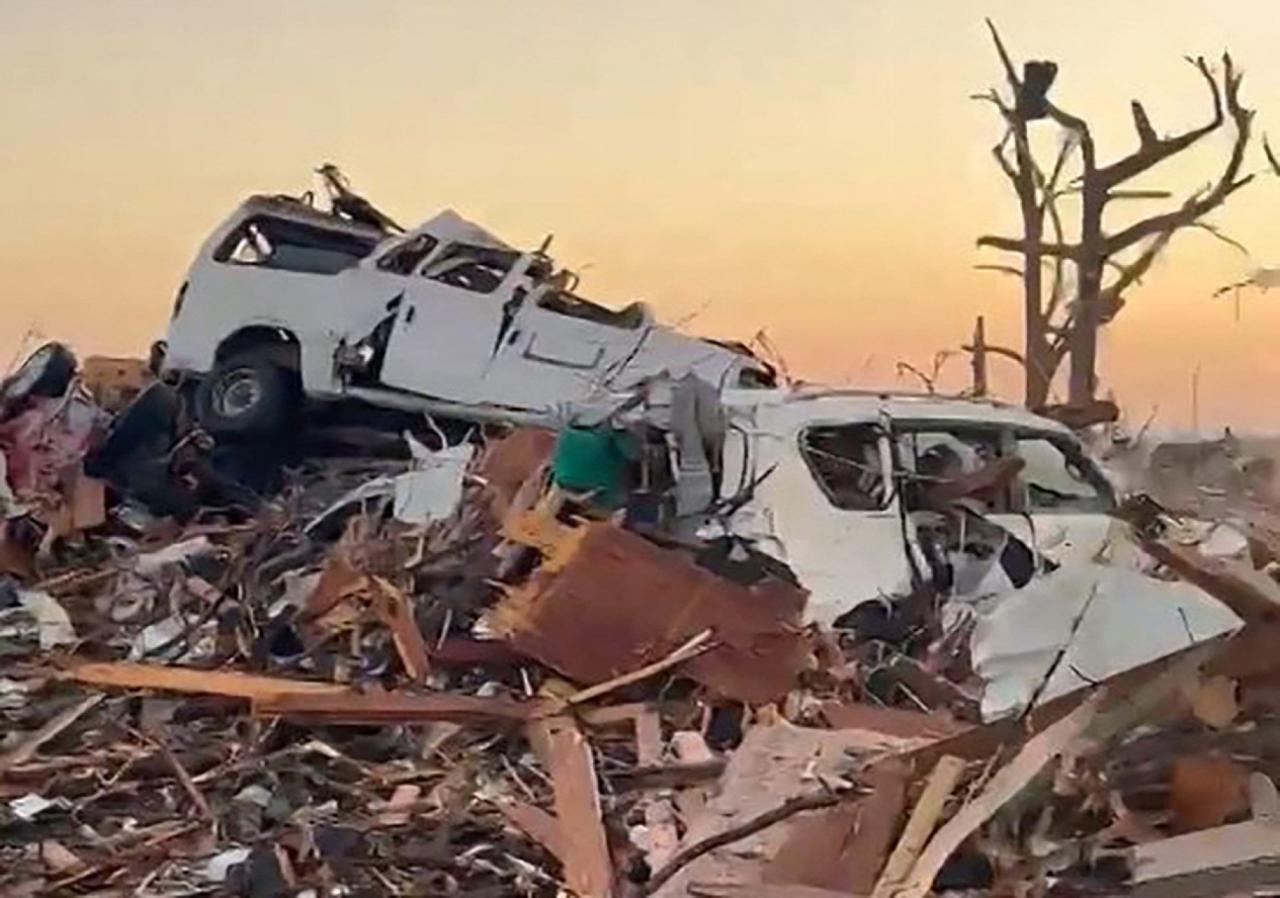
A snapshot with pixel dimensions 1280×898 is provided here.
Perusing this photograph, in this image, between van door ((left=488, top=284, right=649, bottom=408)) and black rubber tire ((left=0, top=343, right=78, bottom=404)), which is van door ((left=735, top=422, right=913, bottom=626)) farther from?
black rubber tire ((left=0, top=343, right=78, bottom=404))

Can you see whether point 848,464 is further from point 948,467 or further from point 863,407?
point 948,467

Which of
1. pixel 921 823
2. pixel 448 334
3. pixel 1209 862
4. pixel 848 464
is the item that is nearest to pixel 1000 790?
pixel 921 823

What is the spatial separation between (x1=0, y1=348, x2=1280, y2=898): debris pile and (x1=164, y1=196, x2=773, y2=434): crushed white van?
5.47 ft

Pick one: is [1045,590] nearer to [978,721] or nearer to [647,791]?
[978,721]

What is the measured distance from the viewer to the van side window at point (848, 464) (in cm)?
631

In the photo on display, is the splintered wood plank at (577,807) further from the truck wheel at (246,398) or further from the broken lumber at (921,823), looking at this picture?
the truck wheel at (246,398)

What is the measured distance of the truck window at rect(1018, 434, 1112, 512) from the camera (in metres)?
6.75

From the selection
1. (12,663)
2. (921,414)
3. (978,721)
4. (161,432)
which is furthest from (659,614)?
(161,432)

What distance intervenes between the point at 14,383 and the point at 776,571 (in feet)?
17.6

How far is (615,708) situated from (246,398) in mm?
4703

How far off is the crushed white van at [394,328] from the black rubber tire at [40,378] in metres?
0.58

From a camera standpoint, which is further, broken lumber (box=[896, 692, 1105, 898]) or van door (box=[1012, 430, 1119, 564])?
van door (box=[1012, 430, 1119, 564])

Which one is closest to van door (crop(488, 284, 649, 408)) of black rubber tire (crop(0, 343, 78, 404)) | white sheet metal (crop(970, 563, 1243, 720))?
black rubber tire (crop(0, 343, 78, 404))

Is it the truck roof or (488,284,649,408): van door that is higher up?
(488,284,649,408): van door
